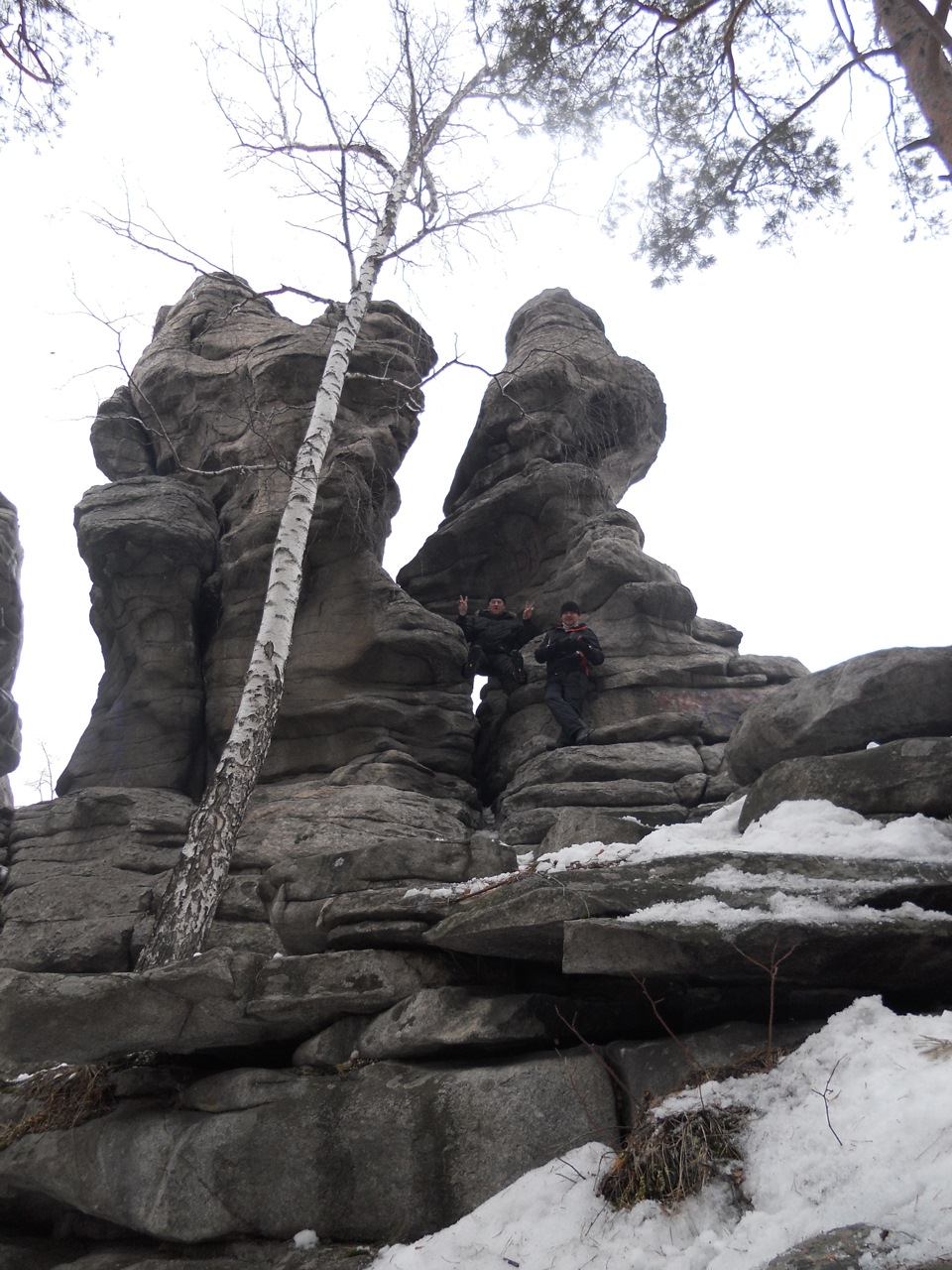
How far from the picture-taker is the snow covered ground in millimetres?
3449

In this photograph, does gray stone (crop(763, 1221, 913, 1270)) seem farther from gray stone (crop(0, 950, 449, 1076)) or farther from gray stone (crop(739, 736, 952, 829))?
gray stone (crop(0, 950, 449, 1076))

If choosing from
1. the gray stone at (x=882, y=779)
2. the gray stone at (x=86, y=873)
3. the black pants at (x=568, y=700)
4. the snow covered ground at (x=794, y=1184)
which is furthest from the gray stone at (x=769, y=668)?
the snow covered ground at (x=794, y=1184)

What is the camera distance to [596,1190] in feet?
14.1

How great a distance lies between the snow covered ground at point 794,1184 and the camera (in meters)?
3.45

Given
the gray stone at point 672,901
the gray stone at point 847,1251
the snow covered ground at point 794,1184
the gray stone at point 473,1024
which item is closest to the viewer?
the gray stone at point 847,1251

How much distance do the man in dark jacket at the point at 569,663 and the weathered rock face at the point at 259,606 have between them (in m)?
1.67

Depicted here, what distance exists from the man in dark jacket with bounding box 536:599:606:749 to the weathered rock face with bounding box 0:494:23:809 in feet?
31.2

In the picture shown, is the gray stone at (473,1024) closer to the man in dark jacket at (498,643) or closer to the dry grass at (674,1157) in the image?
the dry grass at (674,1157)

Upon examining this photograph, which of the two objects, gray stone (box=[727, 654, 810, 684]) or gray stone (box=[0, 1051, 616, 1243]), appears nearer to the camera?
gray stone (box=[0, 1051, 616, 1243])

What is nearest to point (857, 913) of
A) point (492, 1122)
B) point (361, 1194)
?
point (492, 1122)

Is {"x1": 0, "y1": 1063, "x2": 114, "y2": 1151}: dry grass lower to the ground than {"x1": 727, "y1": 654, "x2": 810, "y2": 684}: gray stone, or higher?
lower

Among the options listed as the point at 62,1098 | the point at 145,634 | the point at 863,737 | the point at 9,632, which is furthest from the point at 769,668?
the point at 9,632

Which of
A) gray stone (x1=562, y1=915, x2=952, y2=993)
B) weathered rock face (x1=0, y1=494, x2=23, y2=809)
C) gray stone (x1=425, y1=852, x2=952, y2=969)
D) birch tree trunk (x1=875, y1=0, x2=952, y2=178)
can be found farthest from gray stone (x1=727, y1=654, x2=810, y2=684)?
weathered rock face (x1=0, y1=494, x2=23, y2=809)

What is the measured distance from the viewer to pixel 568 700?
13.8 metres
